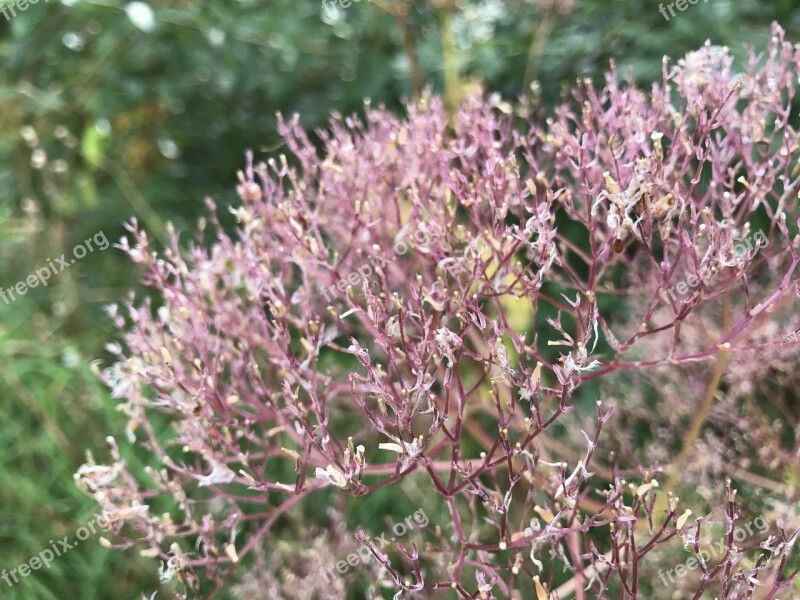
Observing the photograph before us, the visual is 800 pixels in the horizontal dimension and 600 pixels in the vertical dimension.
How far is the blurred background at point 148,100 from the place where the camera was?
1.53m

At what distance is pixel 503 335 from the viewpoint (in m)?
0.90

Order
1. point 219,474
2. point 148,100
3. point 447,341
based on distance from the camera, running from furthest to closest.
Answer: point 148,100 < point 219,474 < point 447,341

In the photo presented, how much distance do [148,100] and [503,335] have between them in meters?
1.45

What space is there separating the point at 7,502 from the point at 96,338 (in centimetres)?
50

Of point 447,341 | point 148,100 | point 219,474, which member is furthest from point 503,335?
point 148,100

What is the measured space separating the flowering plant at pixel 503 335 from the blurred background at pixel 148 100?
19.0 inches

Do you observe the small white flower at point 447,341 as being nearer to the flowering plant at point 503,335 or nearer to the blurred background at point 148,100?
the flowering plant at point 503,335

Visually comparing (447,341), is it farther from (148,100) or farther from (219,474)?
(148,100)

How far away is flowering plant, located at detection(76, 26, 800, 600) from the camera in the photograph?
2.29ft

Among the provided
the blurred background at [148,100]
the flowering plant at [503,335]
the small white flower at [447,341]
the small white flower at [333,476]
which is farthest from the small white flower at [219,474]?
the blurred background at [148,100]

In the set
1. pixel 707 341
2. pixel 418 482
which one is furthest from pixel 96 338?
pixel 707 341

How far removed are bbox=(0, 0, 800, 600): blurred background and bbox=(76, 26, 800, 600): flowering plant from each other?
1.59 feet

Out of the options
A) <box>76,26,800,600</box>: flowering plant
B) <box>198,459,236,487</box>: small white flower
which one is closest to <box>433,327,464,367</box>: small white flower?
<box>76,26,800,600</box>: flowering plant

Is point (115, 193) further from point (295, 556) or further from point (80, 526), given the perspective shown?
point (295, 556)
